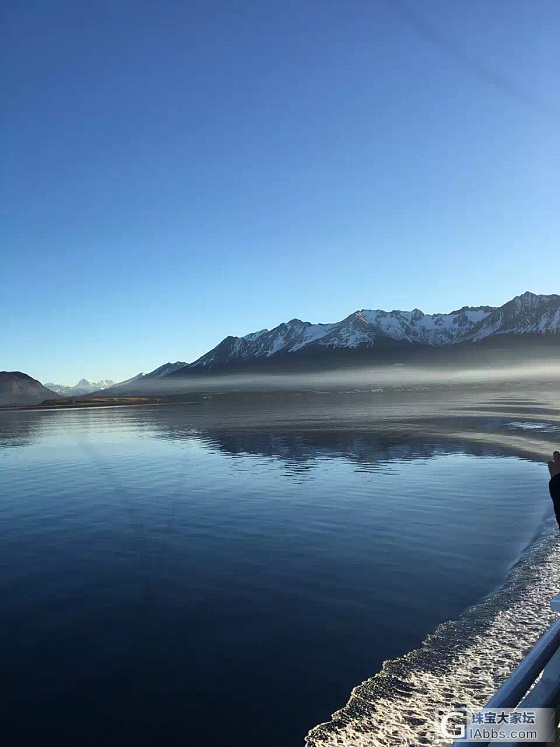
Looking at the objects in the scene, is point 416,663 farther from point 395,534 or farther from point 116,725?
point 395,534

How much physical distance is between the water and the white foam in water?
0.17ft

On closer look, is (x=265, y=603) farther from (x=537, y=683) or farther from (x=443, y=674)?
(x=537, y=683)

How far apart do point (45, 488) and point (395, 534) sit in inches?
1081

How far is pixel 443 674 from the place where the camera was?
11289mm

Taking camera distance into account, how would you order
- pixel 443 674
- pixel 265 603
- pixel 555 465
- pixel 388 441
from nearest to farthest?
pixel 555 465 → pixel 443 674 → pixel 265 603 → pixel 388 441

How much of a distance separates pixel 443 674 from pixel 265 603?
6345 millimetres

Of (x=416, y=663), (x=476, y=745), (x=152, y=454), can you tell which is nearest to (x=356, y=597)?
(x=416, y=663)

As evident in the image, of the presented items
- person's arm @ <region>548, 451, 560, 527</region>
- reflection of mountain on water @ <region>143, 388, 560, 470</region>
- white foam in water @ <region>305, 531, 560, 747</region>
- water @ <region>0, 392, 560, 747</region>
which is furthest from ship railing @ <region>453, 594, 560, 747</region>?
reflection of mountain on water @ <region>143, 388, 560, 470</region>

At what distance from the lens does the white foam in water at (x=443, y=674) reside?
9.52 meters

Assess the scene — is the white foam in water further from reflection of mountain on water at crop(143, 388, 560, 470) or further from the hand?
reflection of mountain on water at crop(143, 388, 560, 470)

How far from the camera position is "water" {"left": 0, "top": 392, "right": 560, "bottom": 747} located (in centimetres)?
1049

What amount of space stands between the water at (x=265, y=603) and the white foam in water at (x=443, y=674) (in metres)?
0.05

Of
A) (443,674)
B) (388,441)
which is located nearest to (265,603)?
(443,674)

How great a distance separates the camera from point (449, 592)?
16.3 meters
